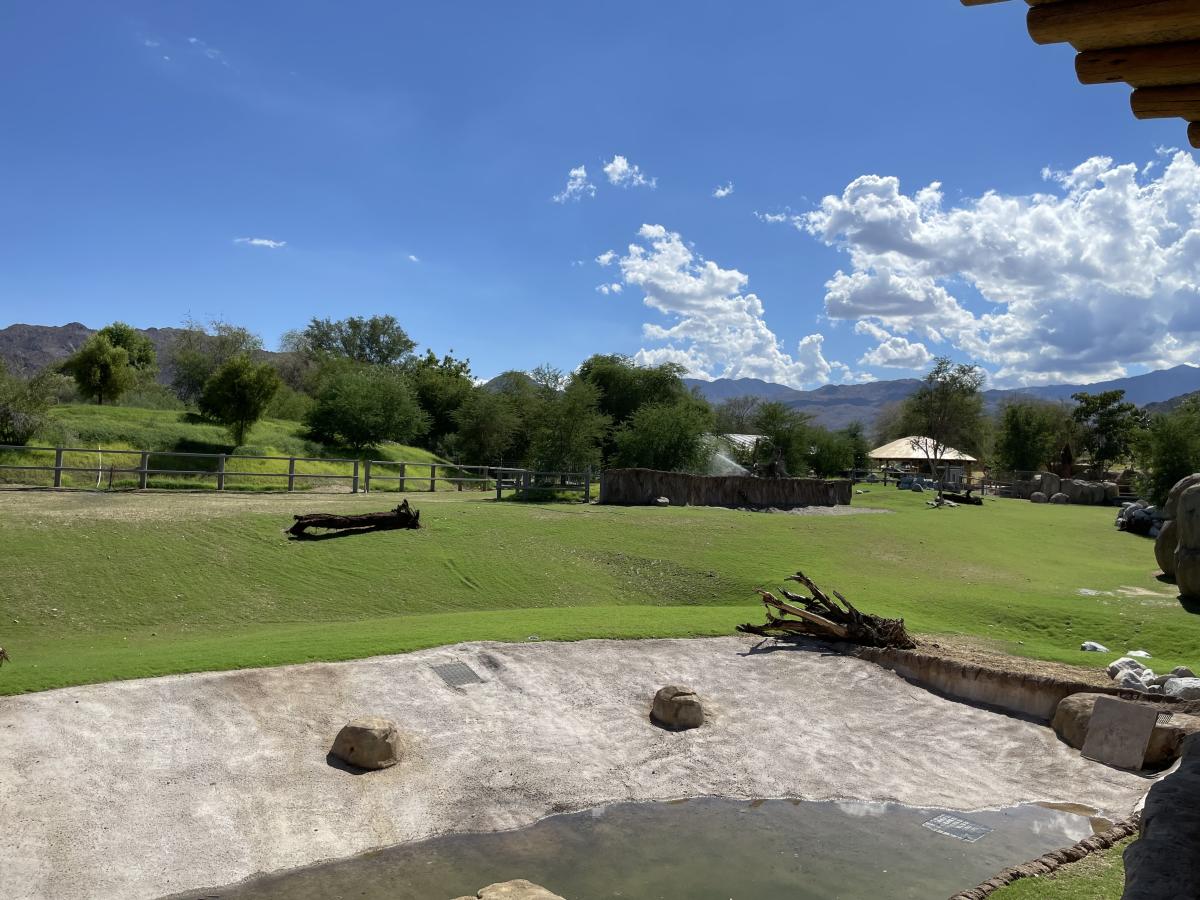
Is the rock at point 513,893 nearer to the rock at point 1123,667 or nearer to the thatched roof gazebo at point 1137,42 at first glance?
the thatched roof gazebo at point 1137,42

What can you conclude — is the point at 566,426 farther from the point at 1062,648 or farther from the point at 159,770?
the point at 159,770

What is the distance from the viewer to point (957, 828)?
29.6 ft

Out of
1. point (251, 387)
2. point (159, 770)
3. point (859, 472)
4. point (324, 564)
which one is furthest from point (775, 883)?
point (859, 472)

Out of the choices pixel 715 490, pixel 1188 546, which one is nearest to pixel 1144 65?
pixel 1188 546

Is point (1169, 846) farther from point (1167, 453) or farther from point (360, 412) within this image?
point (360, 412)

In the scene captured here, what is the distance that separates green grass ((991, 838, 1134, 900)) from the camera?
256 inches

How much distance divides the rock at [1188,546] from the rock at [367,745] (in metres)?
19.6

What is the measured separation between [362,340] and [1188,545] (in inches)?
3885

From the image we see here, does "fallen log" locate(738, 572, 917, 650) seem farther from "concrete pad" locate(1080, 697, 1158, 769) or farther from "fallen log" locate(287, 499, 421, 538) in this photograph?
"fallen log" locate(287, 499, 421, 538)

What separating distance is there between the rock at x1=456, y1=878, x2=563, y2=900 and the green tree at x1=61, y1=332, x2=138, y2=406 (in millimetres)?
53046

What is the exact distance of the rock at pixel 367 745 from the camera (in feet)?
30.7

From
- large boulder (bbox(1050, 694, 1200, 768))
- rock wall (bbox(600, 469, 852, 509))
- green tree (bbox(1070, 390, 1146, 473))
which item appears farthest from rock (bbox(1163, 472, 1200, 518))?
green tree (bbox(1070, 390, 1146, 473))

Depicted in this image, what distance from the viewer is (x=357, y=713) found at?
10.3m

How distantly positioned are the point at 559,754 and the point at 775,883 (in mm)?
3188
